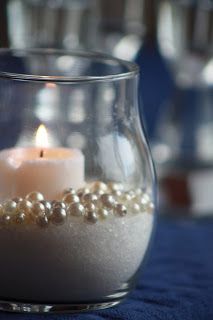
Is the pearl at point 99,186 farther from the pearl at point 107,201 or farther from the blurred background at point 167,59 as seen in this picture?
the blurred background at point 167,59

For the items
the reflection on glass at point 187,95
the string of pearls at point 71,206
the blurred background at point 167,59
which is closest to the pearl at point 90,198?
the string of pearls at point 71,206

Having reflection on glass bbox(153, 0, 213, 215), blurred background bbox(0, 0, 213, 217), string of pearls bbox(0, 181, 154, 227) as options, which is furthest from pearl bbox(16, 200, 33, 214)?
reflection on glass bbox(153, 0, 213, 215)

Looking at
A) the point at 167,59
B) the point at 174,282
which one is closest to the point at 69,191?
the point at 174,282

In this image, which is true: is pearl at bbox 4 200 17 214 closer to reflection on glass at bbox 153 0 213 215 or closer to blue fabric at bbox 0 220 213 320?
blue fabric at bbox 0 220 213 320

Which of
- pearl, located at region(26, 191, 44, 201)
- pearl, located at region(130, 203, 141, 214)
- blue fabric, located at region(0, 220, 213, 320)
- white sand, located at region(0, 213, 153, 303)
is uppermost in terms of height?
pearl, located at region(26, 191, 44, 201)

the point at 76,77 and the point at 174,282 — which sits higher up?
the point at 76,77

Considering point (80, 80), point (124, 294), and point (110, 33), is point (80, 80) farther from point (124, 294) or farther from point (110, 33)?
point (110, 33)

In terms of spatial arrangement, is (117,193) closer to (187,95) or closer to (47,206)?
(47,206)
